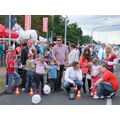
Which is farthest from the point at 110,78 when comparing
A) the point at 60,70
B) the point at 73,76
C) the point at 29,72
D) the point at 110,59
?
the point at 29,72

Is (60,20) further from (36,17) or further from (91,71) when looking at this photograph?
(91,71)

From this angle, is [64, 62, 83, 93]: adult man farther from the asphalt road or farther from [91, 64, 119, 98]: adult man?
[91, 64, 119, 98]: adult man

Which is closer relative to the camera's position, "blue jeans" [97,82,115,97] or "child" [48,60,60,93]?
"blue jeans" [97,82,115,97]

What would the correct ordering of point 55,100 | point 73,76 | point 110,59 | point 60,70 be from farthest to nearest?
point 60,70 → point 110,59 → point 73,76 → point 55,100

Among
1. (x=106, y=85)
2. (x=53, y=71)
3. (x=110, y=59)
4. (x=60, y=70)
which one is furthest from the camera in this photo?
(x=60, y=70)

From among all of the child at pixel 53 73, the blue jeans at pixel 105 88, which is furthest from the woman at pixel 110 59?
the child at pixel 53 73

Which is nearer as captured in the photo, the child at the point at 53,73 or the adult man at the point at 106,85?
the adult man at the point at 106,85

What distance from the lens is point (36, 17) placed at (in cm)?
5225

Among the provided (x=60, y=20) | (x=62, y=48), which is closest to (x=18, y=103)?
(x=62, y=48)

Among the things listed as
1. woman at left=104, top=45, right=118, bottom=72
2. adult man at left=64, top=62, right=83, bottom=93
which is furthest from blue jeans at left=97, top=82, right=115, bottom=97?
woman at left=104, top=45, right=118, bottom=72

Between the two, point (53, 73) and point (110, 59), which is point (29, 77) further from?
point (110, 59)

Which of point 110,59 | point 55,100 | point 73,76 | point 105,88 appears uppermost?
point 110,59

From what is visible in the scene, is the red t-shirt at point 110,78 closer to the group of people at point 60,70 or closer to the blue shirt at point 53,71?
the group of people at point 60,70

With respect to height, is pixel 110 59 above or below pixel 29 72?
above
